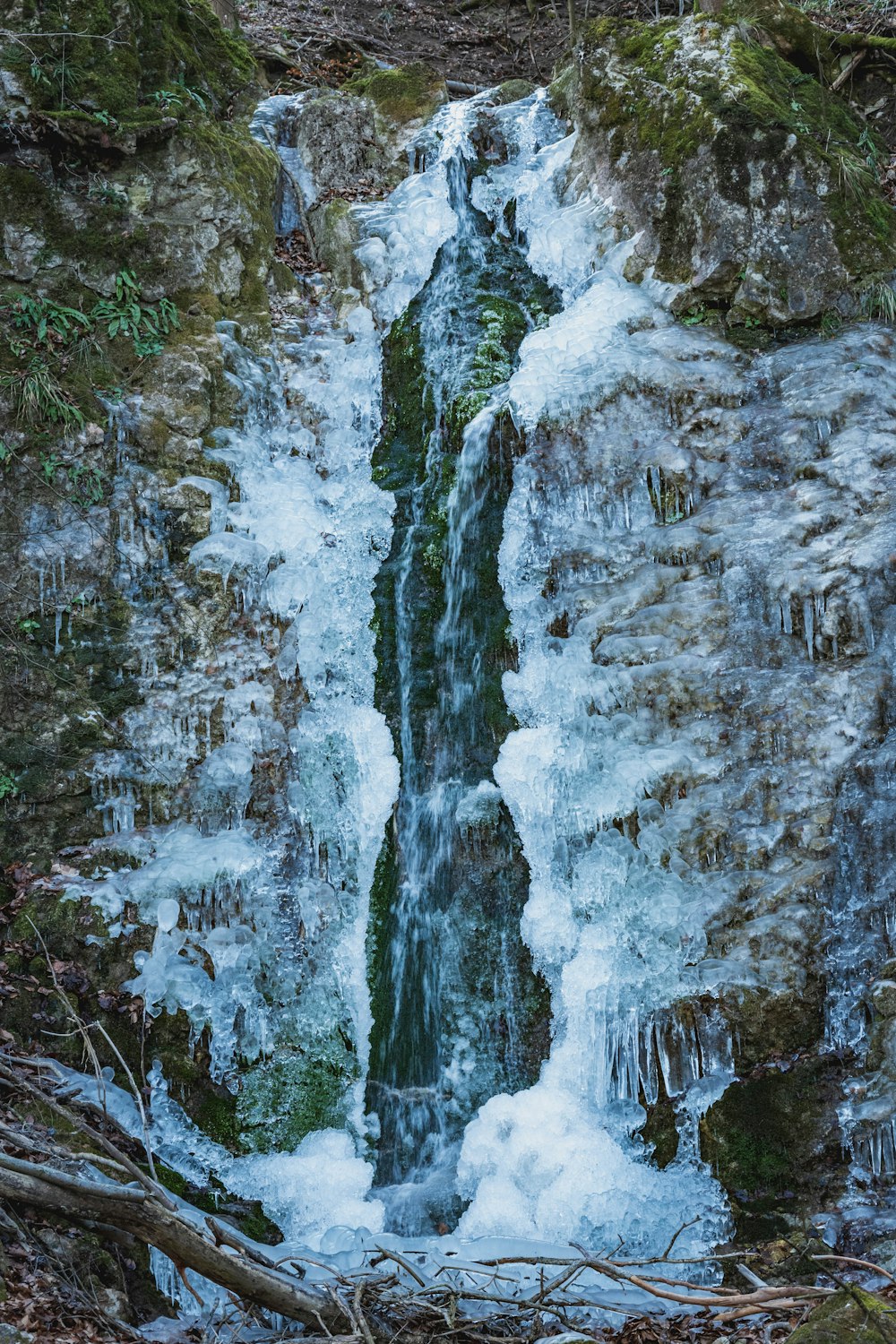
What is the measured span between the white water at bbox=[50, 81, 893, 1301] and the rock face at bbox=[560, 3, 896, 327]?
20.3 inches

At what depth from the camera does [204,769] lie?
6.70m

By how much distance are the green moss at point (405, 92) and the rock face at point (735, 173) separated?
7.15 ft

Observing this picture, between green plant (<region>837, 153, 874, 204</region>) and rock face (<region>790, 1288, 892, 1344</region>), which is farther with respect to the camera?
green plant (<region>837, 153, 874, 204</region>)

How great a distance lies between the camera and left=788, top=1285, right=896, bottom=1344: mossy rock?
9.04ft

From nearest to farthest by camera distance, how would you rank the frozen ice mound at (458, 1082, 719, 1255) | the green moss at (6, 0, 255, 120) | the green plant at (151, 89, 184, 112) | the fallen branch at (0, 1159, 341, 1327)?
1. the fallen branch at (0, 1159, 341, 1327)
2. the frozen ice mound at (458, 1082, 719, 1255)
3. the green moss at (6, 0, 255, 120)
4. the green plant at (151, 89, 184, 112)

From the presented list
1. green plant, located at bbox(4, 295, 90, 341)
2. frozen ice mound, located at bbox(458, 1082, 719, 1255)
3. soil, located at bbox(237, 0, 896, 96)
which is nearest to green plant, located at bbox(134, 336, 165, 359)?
green plant, located at bbox(4, 295, 90, 341)

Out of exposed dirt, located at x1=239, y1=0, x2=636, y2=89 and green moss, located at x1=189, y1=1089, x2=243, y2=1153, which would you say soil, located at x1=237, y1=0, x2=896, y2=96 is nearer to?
exposed dirt, located at x1=239, y1=0, x2=636, y2=89

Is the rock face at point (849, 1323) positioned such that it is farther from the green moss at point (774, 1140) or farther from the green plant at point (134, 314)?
the green plant at point (134, 314)

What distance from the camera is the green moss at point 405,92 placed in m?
10.5

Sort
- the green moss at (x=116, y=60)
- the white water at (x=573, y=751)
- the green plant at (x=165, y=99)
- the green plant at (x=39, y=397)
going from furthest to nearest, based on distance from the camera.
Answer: the green plant at (x=165, y=99)
the green moss at (x=116, y=60)
the green plant at (x=39, y=397)
the white water at (x=573, y=751)

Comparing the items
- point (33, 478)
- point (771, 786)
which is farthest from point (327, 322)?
point (771, 786)

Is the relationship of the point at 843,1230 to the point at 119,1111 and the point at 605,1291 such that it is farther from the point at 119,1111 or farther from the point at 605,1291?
the point at 119,1111

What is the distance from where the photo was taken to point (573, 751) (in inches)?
253

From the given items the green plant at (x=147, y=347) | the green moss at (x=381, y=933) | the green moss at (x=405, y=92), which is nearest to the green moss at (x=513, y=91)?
the green moss at (x=405, y=92)
